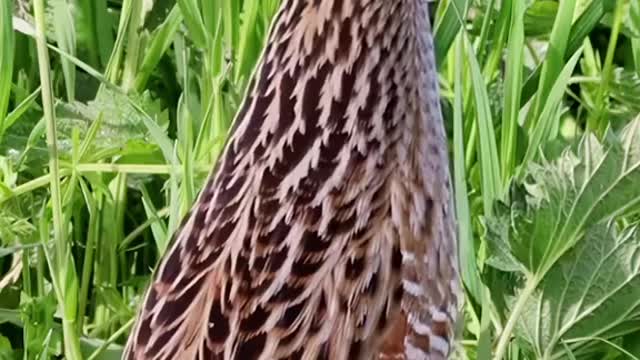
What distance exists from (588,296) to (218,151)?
1.72 ft

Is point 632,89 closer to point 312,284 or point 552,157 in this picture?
point 552,157

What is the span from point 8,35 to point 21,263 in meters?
0.32

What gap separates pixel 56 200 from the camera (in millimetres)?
2652

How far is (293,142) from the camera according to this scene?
2320 millimetres

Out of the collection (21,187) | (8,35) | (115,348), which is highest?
(8,35)

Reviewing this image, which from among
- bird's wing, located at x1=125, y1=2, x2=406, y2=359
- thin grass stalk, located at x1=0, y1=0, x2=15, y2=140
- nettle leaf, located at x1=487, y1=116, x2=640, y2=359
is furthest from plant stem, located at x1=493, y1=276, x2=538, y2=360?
thin grass stalk, located at x1=0, y1=0, x2=15, y2=140

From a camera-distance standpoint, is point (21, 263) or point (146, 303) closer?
point (146, 303)

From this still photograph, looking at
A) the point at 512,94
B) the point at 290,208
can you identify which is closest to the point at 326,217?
the point at 290,208

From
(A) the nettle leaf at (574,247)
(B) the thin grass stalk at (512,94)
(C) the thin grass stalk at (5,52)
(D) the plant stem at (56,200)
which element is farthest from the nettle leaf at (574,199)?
(C) the thin grass stalk at (5,52)

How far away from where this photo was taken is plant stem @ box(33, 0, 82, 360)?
262 centimetres

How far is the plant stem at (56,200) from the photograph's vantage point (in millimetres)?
2621

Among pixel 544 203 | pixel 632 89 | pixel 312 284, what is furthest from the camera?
pixel 632 89

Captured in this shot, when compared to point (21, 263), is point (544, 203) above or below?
above

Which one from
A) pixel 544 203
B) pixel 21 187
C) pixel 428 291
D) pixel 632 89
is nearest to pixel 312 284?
pixel 428 291
